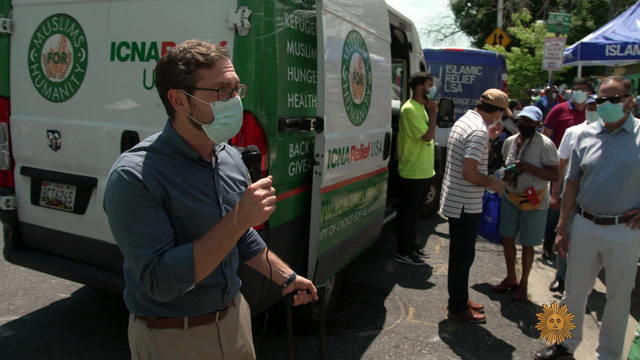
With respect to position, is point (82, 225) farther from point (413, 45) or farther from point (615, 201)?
point (413, 45)

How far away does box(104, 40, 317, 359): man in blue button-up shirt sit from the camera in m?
1.49

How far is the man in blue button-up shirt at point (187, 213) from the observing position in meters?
1.49

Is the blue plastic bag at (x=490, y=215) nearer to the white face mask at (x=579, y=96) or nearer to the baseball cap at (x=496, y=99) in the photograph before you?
the baseball cap at (x=496, y=99)

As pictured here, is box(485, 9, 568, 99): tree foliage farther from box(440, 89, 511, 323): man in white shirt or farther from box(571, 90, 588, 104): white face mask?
box(440, 89, 511, 323): man in white shirt

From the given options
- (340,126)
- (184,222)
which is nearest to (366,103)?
(340,126)

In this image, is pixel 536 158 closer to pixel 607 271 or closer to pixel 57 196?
pixel 607 271

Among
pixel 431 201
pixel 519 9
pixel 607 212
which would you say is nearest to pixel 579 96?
pixel 431 201

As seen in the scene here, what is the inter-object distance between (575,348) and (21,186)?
3.93 meters

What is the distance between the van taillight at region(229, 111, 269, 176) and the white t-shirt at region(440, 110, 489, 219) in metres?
1.78

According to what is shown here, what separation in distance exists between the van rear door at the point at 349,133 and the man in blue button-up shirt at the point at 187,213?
1175 millimetres

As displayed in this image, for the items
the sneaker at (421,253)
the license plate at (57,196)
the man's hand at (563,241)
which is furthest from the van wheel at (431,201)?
the license plate at (57,196)

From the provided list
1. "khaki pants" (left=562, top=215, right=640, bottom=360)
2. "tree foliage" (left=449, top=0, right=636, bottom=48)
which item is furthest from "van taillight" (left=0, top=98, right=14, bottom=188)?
"tree foliage" (left=449, top=0, right=636, bottom=48)

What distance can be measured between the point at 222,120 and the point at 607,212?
8.76ft

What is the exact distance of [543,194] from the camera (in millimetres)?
4531
